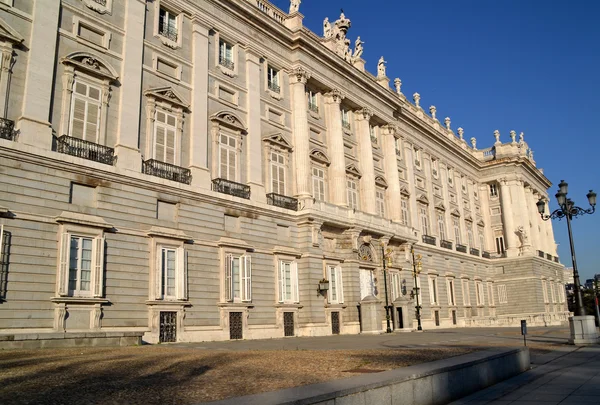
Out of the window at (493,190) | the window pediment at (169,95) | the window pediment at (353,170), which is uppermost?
the window at (493,190)

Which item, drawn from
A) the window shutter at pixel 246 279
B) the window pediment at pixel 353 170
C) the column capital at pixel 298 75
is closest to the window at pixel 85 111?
the window shutter at pixel 246 279

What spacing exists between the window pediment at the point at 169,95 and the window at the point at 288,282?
33.2 ft

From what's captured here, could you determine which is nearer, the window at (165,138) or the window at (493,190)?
the window at (165,138)

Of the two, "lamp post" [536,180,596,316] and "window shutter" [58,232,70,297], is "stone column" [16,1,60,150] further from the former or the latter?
"lamp post" [536,180,596,316]

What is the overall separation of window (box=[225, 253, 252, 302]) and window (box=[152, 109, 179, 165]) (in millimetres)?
5645

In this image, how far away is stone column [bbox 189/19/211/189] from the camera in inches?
1000

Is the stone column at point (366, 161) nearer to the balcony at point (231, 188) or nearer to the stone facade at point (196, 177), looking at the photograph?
the stone facade at point (196, 177)

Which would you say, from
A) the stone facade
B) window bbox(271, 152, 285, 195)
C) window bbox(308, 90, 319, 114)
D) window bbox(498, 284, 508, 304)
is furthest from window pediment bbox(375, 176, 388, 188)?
window bbox(498, 284, 508, 304)

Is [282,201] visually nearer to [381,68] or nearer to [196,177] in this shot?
[196,177]

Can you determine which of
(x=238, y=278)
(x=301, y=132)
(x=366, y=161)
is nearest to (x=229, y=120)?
(x=301, y=132)

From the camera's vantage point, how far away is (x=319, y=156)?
33.9 metres

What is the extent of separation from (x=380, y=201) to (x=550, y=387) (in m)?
30.4

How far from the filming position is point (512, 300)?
60125mm

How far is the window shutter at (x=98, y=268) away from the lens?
64.1ft
